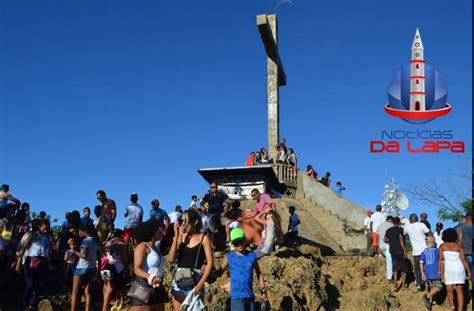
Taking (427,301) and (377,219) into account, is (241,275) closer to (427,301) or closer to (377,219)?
(427,301)

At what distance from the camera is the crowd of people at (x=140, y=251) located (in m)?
4.99

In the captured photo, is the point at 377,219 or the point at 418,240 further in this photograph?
the point at 377,219

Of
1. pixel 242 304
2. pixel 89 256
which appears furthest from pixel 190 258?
pixel 89 256

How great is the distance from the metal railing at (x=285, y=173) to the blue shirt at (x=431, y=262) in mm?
12553

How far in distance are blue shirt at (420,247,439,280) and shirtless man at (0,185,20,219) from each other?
883 cm

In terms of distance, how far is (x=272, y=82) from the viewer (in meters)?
26.0

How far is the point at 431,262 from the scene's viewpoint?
9320mm

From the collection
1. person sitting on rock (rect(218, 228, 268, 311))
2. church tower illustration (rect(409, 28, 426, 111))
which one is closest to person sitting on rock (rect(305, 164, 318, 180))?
church tower illustration (rect(409, 28, 426, 111))

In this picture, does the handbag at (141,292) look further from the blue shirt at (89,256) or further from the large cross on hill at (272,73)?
the large cross on hill at (272,73)

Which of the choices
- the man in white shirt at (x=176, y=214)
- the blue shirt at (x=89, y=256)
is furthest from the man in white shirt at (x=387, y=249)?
the blue shirt at (x=89, y=256)

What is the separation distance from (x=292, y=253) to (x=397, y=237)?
2339 millimetres

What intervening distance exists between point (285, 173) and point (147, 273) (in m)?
17.8

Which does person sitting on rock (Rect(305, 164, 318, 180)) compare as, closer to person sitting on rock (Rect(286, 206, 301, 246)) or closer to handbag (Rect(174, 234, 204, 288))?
person sitting on rock (Rect(286, 206, 301, 246))

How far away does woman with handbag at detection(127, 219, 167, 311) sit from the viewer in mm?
4789
